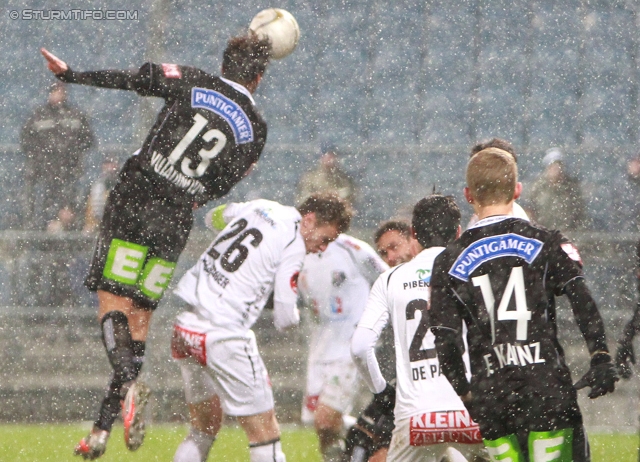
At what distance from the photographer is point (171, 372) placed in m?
8.64

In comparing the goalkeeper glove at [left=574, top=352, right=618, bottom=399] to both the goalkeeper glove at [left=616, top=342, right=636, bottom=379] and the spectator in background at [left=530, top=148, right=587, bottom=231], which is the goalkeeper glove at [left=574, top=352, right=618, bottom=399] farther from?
the spectator in background at [left=530, top=148, right=587, bottom=231]

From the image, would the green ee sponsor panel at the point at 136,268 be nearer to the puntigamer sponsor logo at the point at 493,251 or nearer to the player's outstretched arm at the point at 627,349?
the player's outstretched arm at the point at 627,349

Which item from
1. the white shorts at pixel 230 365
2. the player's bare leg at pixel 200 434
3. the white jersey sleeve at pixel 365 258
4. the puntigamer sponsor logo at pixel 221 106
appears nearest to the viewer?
the white shorts at pixel 230 365

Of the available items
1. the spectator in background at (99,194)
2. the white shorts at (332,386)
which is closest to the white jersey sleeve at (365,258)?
the white shorts at (332,386)

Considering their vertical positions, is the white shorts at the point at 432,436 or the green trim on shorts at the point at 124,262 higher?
the green trim on shorts at the point at 124,262

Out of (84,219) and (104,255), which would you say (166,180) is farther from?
(84,219)

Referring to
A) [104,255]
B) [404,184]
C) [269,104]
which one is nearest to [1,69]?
[269,104]

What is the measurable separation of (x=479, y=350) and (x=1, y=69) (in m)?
9.91

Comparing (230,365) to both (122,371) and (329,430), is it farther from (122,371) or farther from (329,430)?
(329,430)

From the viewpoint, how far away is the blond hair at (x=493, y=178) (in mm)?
3383

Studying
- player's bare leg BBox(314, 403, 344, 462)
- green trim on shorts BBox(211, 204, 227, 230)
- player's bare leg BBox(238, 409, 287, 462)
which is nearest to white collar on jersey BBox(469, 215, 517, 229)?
player's bare leg BBox(238, 409, 287, 462)

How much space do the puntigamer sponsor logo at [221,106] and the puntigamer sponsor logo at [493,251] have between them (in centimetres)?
228

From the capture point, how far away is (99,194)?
9.32 m

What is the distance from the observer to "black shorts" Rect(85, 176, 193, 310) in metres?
5.41
